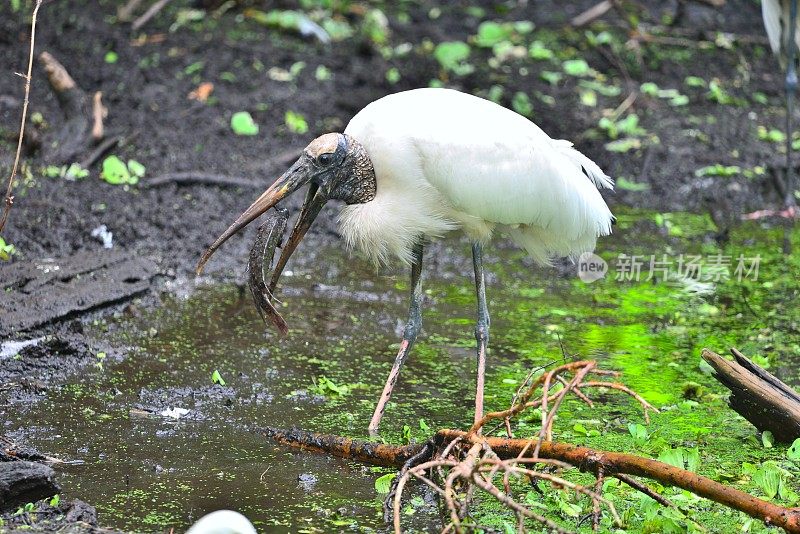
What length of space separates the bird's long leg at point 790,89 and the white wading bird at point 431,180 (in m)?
4.95

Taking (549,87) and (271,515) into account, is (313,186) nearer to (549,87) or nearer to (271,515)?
(271,515)

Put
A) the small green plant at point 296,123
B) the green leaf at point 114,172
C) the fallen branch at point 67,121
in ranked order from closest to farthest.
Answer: the green leaf at point 114,172
the fallen branch at point 67,121
the small green plant at point 296,123

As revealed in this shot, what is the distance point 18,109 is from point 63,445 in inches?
238

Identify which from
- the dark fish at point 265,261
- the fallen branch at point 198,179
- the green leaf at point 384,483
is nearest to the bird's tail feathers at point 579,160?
the dark fish at point 265,261

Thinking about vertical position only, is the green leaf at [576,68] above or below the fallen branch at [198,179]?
above

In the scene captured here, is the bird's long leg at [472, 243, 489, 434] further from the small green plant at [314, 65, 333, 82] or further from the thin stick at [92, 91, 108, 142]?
the small green plant at [314, 65, 333, 82]

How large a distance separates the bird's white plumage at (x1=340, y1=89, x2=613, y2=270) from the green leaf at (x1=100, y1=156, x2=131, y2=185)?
372 cm

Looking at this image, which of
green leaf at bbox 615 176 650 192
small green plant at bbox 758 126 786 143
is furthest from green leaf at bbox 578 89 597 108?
small green plant at bbox 758 126 786 143

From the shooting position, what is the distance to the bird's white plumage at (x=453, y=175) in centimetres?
537

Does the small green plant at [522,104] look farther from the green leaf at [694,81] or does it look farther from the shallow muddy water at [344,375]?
the shallow muddy water at [344,375]

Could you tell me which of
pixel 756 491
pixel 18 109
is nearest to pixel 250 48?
pixel 18 109

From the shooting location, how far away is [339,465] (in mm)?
4871

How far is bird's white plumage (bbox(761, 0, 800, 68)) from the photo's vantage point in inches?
436

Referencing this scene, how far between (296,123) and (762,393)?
630cm
